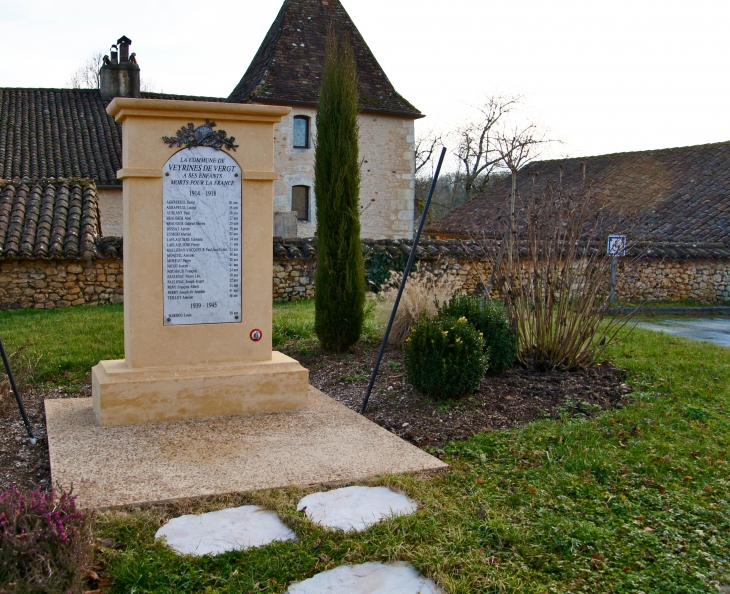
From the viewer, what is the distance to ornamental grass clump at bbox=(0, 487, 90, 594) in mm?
2594

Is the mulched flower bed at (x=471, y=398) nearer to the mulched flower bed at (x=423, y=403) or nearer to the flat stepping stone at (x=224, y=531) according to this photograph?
the mulched flower bed at (x=423, y=403)

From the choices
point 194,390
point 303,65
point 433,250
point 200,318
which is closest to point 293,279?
point 433,250

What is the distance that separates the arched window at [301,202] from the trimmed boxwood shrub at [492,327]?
61.8 ft

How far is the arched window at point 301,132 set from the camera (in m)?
24.7

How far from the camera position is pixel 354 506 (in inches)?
145

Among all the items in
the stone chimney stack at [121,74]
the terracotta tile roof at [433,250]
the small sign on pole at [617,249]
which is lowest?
the terracotta tile roof at [433,250]

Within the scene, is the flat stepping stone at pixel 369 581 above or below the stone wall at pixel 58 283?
below

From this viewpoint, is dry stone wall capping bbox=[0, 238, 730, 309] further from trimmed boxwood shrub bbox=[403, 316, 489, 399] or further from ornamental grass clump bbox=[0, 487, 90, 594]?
ornamental grass clump bbox=[0, 487, 90, 594]

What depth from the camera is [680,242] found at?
19.9m

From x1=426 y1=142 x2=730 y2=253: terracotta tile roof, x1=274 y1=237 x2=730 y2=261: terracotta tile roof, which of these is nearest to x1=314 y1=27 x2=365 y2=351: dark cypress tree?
x1=274 y1=237 x2=730 y2=261: terracotta tile roof

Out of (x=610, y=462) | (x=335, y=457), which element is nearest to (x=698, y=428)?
(x=610, y=462)

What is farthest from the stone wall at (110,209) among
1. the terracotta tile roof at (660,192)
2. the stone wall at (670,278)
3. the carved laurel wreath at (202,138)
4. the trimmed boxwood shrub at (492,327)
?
the carved laurel wreath at (202,138)

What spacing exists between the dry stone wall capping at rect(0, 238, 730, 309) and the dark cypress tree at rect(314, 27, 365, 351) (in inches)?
43.9

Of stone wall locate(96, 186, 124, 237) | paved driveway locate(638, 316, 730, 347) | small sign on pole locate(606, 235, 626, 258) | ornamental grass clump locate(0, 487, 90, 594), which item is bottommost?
paved driveway locate(638, 316, 730, 347)
